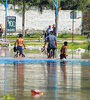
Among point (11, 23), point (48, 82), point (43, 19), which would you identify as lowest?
point (48, 82)

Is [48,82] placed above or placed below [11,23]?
below

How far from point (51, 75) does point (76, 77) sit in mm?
1109

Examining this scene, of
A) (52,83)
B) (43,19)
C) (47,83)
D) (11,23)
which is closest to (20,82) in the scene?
(47,83)

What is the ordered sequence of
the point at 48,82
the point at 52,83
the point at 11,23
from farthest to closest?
the point at 11,23 → the point at 48,82 → the point at 52,83

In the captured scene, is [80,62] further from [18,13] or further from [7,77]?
[18,13]

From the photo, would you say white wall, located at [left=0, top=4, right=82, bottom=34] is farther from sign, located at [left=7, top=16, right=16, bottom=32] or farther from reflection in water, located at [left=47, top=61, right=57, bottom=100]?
reflection in water, located at [left=47, top=61, right=57, bottom=100]

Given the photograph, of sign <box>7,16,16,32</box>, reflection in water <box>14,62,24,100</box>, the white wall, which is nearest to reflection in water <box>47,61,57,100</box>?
reflection in water <box>14,62,24,100</box>

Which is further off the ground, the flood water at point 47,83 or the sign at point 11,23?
the sign at point 11,23

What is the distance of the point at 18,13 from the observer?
220 ft

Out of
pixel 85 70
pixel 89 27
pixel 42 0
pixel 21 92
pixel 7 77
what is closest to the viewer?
pixel 21 92

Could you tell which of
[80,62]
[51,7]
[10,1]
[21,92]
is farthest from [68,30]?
[21,92]

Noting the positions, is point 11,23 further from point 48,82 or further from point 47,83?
point 47,83

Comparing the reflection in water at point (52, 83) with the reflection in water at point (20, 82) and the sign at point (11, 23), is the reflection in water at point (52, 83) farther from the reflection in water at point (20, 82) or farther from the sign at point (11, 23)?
the sign at point (11, 23)

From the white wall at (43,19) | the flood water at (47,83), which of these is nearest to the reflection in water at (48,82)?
the flood water at (47,83)
